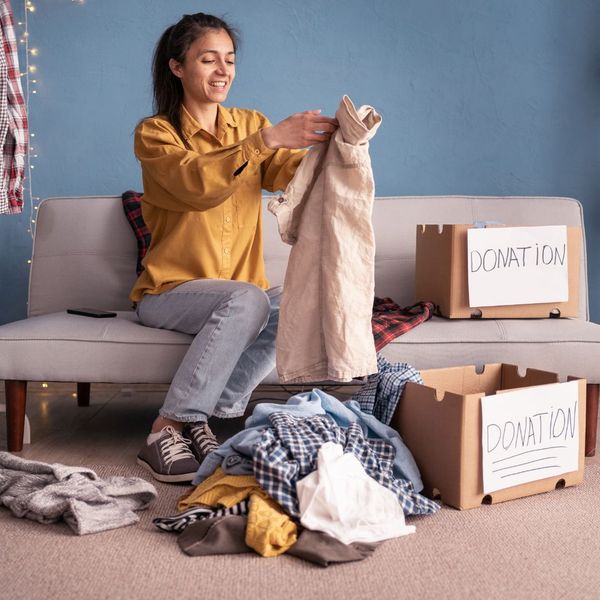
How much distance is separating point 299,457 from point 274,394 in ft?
4.95

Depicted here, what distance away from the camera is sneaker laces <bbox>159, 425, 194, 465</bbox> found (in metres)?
1.99

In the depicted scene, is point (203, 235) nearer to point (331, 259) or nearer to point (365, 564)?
point (331, 259)

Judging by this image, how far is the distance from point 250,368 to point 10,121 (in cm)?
98

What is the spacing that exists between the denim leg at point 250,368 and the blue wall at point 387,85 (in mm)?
1089

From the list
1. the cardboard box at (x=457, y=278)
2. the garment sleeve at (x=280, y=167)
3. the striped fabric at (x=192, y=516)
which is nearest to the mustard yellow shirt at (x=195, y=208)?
the garment sleeve at (x=280, y=167)

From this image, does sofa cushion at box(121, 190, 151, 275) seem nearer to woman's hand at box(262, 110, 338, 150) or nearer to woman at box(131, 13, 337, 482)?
woman at box(131, 13, 337, 482)

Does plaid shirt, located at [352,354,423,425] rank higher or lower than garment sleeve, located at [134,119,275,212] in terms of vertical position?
lower

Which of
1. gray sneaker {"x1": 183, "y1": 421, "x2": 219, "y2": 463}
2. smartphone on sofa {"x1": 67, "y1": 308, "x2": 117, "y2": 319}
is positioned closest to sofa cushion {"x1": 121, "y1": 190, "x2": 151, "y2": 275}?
smartphone on sofa {"x1": 67, "y1": 308, "x2": 117, "y2": 319}

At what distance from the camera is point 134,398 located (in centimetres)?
305

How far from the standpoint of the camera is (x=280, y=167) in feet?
7.39

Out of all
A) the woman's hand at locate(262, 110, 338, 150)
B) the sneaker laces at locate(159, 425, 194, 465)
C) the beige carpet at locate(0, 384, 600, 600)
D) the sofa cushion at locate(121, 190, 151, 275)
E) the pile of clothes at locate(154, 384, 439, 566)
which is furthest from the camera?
the sofa cushion at locate(121, 190, 151, 275)

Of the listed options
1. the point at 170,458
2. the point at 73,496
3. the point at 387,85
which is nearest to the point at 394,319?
the point at 170,458

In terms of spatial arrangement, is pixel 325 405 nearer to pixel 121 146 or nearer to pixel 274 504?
pixel 274 504

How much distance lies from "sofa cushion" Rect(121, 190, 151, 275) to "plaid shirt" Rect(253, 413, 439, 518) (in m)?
1.01
